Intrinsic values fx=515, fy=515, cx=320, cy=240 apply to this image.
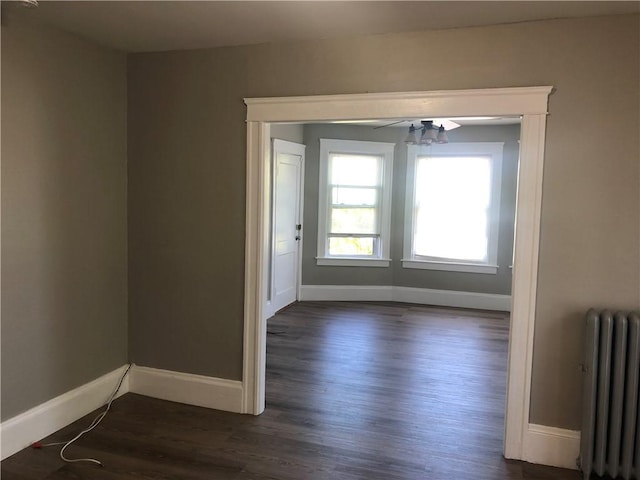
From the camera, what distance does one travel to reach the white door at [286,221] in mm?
6309

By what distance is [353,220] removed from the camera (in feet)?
→ 23.9

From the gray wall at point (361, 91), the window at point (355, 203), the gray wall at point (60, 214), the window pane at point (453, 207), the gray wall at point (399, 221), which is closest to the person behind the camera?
the gray wall at point (361, 91)

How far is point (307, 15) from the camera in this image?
8.98 ft

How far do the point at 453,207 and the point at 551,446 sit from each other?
4.51 meters

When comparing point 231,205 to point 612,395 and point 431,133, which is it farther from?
point 612,395

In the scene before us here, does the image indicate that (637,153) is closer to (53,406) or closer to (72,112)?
(72,112)

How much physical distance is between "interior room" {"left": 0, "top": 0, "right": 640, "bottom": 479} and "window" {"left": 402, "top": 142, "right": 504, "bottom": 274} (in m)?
3.29

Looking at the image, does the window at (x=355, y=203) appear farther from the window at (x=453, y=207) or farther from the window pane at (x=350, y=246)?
the window at (x=453, y=207)

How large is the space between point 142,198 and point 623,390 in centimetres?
317

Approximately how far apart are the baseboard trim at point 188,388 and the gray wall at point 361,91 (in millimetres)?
76

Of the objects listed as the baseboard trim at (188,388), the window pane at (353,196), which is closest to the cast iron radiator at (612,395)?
the baseboard trim at (188,388)

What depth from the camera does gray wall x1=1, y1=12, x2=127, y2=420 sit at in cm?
285

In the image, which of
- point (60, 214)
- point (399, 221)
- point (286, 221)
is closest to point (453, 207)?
point (399, 221)

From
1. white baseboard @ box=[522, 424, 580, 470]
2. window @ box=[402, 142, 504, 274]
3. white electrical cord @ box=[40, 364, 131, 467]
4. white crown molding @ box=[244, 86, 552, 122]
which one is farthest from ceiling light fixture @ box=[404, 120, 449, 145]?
white electrical cord @ box=[40, 364, 131, 467]
